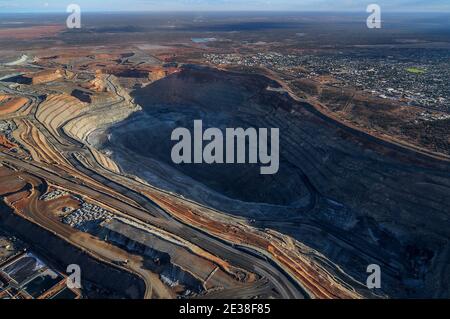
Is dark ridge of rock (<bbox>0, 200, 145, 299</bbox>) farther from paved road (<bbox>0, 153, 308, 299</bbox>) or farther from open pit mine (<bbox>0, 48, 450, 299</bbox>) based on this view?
paved road (<bbox>0, 153, 308, 299</bbox>)

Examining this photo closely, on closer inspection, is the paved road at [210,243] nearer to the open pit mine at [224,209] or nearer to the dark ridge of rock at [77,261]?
the open pit mine at [224,209]

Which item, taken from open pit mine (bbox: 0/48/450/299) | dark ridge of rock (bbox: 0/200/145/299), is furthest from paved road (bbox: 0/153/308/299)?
dark ridge of rock (bbox: 0/200/145/299)

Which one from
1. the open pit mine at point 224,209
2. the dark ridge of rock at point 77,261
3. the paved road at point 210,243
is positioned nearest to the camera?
the dark ridge of rock at point 77,261

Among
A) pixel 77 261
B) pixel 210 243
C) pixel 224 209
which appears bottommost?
pixel 224 209

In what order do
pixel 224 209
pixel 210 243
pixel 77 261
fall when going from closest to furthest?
1. pixel 77 261
2. pixel 210 243
3. pixel 224 209

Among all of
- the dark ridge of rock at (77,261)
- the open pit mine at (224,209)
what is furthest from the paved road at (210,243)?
the dark ridge of rock at (77,261)

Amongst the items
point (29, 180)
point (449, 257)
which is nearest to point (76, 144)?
point (29, 180)

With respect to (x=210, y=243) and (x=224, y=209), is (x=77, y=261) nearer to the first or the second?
(x=210, y=243)

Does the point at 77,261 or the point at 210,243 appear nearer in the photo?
the point at 77,261

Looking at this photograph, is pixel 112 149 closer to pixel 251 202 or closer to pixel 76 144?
pixel 76 144

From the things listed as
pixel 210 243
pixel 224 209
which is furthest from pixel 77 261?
pixel 224 209
